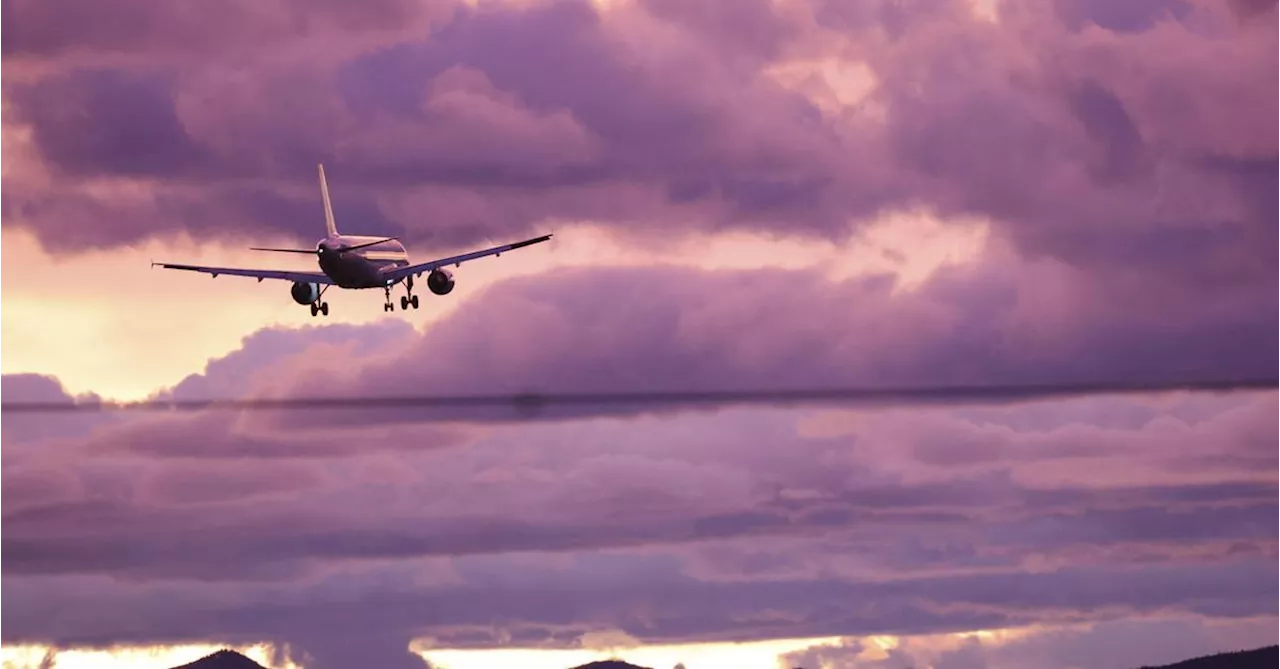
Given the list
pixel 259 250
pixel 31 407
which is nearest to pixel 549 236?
pixel 259 250

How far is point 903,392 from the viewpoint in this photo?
96.6m

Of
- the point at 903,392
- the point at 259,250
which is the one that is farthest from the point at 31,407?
the point at 259,250

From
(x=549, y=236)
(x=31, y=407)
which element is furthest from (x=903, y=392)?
(x=549, y=236)

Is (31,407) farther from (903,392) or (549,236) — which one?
(549,236)

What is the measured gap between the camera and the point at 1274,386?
98.1 metres

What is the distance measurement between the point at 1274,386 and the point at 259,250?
112781mm

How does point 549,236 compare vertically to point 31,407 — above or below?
above

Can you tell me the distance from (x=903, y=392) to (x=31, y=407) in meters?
37.0

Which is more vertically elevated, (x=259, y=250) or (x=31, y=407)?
(x=259, y=250)

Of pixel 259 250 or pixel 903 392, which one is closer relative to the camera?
pixel 903 392

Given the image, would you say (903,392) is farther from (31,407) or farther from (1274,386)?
(31,407)

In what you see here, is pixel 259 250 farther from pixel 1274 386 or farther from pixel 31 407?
pixel 1274 386

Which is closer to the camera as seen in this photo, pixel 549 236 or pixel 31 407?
pixel 31 407

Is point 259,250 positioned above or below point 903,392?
above
